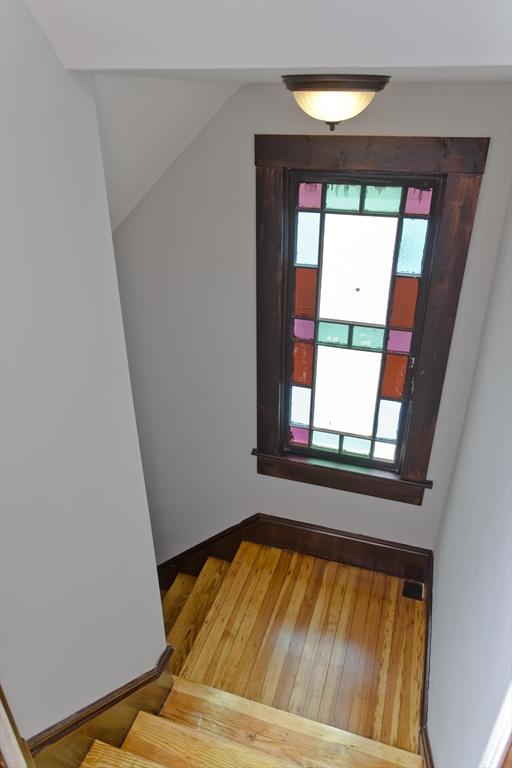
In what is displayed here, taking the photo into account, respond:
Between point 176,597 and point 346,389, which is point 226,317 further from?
point 176,597

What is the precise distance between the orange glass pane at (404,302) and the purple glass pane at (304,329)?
1.12ft

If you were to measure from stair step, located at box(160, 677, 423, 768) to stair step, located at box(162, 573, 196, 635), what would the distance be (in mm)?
703

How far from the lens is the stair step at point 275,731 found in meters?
1.95

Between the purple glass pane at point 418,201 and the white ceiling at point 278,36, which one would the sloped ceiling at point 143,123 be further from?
the purple glass pane at point 418,201

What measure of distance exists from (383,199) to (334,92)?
69cm

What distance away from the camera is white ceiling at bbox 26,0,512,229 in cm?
92

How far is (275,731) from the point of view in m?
2.04

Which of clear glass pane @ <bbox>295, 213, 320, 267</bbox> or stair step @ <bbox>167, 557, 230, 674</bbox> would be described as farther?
stair step @ <bbox>167, 557, 230, 674</bbox>

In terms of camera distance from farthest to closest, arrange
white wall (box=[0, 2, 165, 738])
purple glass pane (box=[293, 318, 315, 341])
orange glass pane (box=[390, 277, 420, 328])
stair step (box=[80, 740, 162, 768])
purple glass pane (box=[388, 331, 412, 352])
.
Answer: purple glass pane (box=[293, 318, 315, 341]) < purple glass pane (box=[388, 331, 412, 352]) < orange glass pane (box=[390, 277, 420, 328]) < stair step (box=[80, 740, 162, 768]) < white wall (box=[0, 2, 165, 738])

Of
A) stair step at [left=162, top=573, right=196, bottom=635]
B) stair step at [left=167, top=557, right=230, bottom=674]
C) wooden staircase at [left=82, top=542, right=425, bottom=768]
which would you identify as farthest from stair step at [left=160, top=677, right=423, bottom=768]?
stair step at [left=162, top=573, right=196, bottom=635]

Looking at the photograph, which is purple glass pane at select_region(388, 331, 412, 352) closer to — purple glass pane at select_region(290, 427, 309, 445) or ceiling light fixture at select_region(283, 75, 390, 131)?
purple glass pane at select_region(290, 427, 309, 445)

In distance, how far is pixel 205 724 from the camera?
6.82 feet

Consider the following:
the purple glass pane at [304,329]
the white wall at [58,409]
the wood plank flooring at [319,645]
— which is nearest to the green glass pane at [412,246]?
the purple glass pane at [304,329]

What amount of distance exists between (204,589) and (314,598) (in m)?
0.62
